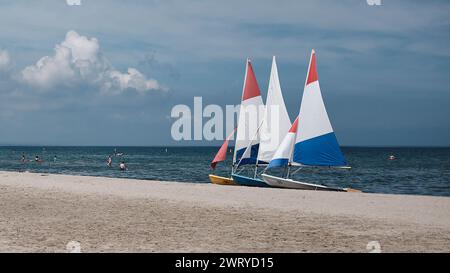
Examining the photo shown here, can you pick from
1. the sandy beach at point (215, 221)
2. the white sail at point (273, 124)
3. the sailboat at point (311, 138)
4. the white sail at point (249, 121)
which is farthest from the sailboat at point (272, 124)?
the sandy beach at point (215, 221)

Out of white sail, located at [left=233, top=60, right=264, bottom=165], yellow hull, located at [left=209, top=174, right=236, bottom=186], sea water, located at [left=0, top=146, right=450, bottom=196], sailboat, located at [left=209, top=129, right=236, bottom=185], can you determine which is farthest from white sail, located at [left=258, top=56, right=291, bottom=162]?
sea water, located at [left=0, top=146, right=450, bottom=196]

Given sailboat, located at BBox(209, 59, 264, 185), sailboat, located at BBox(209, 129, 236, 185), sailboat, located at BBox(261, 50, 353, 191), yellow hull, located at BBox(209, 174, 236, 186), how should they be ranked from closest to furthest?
sailboat, located at BBox(261, 50, 353, 191) < yellow hull, located at BBox(209, 174, 236, 186) < sailboat, located at BBox(209, 129, 236, 185) < sailboat, located at BBox(209, 59, 264, 185)

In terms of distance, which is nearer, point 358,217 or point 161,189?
point 358,217

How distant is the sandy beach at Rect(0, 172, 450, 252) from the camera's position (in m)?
12.1

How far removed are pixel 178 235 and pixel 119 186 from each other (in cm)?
1561

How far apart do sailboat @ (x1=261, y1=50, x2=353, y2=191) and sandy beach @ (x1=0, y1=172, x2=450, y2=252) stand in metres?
7.67

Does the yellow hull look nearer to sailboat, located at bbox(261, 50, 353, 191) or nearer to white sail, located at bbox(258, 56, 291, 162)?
white sail, located at bbox(258, 56, 291, 162)

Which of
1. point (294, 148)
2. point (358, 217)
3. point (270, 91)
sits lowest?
point (358, 217)

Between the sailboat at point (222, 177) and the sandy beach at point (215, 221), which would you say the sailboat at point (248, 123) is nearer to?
the sailboat at point (222, 177)

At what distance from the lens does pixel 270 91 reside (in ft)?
119
